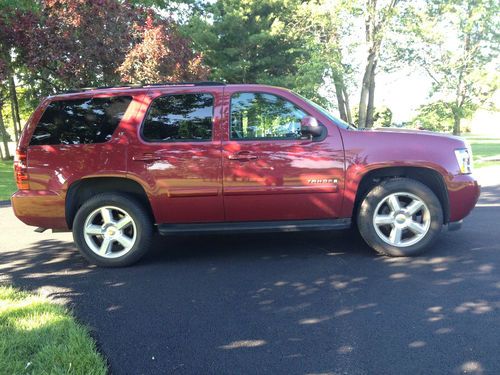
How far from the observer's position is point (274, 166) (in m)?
4.57

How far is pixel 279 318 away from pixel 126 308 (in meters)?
1.32

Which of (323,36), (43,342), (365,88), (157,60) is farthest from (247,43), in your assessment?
(43,342)

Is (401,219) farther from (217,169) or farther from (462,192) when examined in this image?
(217,169)

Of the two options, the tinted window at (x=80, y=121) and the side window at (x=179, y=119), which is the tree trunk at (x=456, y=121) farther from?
the tinted window at (x=80, y=121)

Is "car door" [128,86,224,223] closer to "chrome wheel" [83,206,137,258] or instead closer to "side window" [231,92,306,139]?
"side window" [231,92,306,139]

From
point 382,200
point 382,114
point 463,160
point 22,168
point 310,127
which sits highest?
point 382,114

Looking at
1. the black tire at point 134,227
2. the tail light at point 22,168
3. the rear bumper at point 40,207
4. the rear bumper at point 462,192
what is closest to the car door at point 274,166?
the black tire at point 134,227

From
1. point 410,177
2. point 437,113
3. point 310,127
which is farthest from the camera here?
point 437,113

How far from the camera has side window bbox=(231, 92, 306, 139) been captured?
183 inches

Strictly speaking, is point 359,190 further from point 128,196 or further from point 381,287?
point 128,196

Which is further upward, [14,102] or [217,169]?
[14,102]

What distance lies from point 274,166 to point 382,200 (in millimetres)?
1268

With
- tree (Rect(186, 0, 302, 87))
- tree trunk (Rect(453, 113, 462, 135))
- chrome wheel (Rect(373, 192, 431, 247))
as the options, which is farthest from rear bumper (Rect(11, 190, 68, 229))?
tree trunk (Rect(453, 113, 462, 135))

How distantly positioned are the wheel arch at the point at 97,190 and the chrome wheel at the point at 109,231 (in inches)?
9.2
